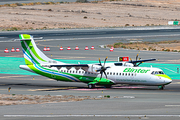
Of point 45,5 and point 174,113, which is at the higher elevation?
point 45,5

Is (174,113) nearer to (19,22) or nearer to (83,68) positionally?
(83,68)

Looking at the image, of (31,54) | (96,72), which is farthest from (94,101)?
(31,54)

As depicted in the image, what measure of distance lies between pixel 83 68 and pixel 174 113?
20219mm

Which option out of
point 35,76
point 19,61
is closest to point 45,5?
point 19,61

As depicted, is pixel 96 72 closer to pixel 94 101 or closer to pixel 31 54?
pixel 31 54

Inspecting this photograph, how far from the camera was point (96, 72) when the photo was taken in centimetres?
4659

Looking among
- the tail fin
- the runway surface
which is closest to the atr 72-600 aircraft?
the tail fin

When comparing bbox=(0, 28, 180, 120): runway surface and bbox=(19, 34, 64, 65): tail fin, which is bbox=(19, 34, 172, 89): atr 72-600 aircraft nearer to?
bbox=(19, 34, 64, 65): tail fin

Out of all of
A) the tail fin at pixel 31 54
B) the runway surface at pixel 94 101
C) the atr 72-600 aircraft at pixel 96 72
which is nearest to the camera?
the runway surface at pixel 94 101

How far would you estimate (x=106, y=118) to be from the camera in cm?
2645

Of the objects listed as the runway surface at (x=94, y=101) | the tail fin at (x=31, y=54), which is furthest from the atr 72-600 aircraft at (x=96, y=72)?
the runway surface at (x=94, y=101)

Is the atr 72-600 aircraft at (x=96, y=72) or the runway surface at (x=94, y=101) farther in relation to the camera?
the atr 72-600 aircraft at (x=96, y=72)

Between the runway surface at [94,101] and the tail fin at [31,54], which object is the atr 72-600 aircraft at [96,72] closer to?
the tail fin at [31,54]

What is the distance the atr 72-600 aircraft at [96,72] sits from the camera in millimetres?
43688
